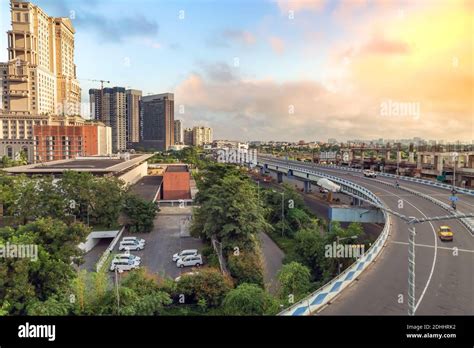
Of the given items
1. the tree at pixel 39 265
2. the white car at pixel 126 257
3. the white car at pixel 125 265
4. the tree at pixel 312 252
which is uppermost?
the tree at pixel 39 265

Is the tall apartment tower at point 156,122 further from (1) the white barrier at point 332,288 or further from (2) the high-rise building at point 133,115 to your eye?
(1) the white barrier at point 332,288

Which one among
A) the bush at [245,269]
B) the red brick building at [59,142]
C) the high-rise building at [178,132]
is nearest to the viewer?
the bush at [245,269]

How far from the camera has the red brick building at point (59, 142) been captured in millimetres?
57094

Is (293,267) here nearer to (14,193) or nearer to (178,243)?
(178,243)

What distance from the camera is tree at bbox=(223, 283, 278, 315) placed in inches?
382

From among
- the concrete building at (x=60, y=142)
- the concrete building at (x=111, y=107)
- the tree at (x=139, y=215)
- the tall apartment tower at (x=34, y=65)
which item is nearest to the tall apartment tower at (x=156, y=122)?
the concrete building at (x=111, y=107)

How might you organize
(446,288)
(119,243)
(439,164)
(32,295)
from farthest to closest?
(439,164) < (119,243) < (32,295) < (446,288)

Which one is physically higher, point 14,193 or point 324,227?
point 14,193

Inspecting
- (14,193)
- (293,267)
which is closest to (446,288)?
(293,267)

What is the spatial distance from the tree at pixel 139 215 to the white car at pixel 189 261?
5566 mm

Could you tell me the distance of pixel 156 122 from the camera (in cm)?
9844

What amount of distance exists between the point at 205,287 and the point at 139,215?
10.3 m
